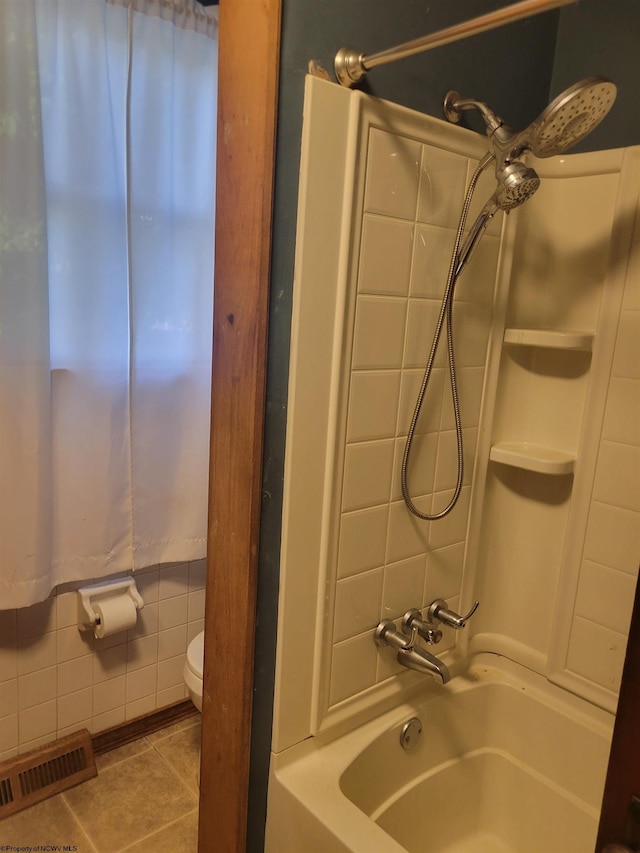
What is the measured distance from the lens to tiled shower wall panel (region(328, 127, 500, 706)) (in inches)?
47.6

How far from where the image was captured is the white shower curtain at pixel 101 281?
1626 millimetres

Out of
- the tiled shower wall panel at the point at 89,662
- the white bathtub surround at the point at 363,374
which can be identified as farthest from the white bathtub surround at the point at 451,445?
the tiled shower wall panel at the point at 89,662

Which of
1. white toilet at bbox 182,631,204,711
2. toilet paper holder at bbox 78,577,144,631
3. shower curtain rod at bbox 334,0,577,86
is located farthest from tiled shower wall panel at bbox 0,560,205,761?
shower curtain rod at bbox 334,0,577,86

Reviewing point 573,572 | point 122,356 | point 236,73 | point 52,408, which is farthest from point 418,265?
point 52,408

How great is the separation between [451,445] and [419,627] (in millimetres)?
429

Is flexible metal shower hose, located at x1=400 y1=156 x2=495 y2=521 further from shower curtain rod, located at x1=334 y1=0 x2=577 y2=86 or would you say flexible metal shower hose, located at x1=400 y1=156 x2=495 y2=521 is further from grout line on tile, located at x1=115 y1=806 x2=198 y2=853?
grout line on tile, located at x1=115 y1=806 x2=198 y2=853

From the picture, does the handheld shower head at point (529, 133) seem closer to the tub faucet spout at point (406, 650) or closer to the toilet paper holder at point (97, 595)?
the tub faucet spout at point (406, 650)

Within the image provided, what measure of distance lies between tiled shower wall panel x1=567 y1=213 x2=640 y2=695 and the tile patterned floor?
1.26m

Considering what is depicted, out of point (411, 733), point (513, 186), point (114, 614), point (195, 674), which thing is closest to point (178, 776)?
point (195, 674)

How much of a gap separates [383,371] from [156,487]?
3.44 ft

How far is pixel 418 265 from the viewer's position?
1.28 metres

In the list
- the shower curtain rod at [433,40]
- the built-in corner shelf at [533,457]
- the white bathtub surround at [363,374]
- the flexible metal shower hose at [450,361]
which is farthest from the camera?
the built-in corner shelf at [533,457]

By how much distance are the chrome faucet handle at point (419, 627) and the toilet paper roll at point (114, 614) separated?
3.22 feet

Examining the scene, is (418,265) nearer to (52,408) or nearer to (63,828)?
(52,408)
